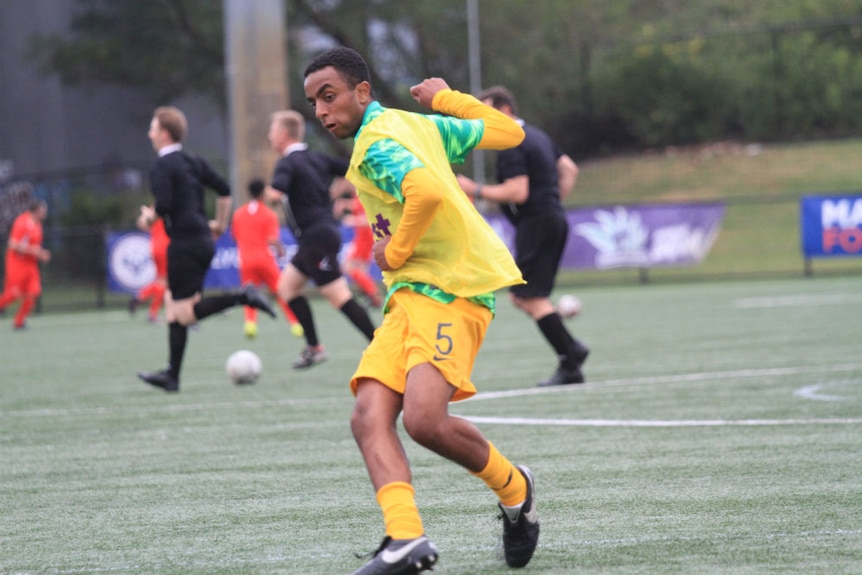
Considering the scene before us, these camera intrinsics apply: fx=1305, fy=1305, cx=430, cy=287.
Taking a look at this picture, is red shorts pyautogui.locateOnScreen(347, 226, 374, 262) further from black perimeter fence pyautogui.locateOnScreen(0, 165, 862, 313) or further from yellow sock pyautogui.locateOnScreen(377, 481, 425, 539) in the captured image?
yellow sock pyautogui.locateOnScreen(377, 481, 425, 539)

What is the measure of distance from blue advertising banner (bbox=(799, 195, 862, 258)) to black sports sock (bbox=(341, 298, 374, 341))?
1442 cm

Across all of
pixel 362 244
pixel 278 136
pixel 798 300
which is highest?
pixel 278 136

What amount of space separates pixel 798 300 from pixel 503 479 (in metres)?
14.5

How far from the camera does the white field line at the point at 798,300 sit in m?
17.1

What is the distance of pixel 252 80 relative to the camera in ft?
83.9

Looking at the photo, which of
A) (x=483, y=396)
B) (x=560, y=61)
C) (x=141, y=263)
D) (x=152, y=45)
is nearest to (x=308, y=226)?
(x=483, y=396)

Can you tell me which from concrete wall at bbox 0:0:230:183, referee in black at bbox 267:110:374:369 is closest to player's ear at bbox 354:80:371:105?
referee in black at bbox 267:110:374:369

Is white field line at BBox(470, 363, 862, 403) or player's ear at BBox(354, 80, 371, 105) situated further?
white field line at BBox(470, 363, 862, 403)

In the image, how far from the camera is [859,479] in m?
5.54

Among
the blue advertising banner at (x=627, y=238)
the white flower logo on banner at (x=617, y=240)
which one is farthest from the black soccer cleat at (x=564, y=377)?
the white flower logo on banner at (x=617, y=240)

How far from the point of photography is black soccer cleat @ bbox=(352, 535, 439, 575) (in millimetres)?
3896

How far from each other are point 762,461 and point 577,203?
2913 cm

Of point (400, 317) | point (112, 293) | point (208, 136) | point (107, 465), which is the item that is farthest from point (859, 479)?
point (208, 136)

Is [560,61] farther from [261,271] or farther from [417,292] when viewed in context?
[417,292]
